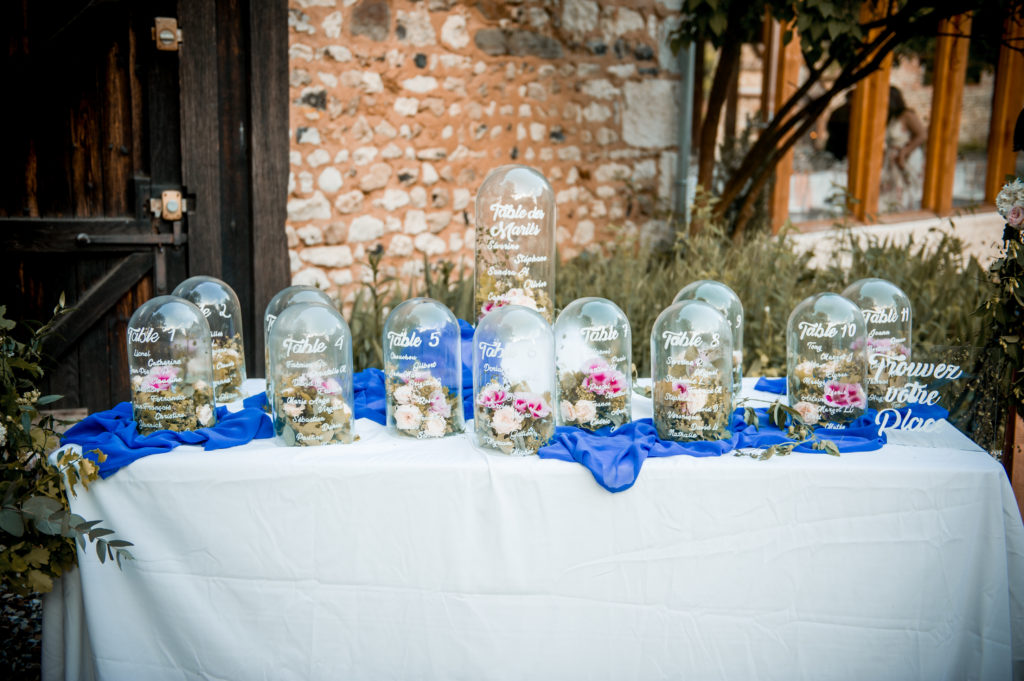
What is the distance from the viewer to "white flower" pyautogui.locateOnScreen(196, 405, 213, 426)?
2207 millimetres

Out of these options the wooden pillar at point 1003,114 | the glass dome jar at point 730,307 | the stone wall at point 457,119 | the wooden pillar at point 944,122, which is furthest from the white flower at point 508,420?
the wooden pillar at point 1003,114

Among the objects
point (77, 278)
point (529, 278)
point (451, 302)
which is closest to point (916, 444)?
point (529, 278)

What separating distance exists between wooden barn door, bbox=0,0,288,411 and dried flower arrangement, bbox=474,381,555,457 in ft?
6.93

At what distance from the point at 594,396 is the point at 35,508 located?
4.41ft

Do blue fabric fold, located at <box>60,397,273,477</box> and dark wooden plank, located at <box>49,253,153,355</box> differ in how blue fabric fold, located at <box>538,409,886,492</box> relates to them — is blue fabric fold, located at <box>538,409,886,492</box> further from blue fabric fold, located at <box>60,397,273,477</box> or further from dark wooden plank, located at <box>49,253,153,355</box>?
dark wooden plank, located at <box>49,253,153,355</box>

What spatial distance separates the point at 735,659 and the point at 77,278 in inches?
116

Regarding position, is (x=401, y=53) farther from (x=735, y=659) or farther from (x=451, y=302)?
(x=735, y=659)

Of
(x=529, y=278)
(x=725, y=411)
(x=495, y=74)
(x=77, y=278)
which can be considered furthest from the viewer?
(x=495, y=74)

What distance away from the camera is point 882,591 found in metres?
Answer: 2.00

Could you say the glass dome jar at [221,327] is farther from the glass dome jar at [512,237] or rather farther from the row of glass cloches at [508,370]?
the glass dome jar at [512,237]

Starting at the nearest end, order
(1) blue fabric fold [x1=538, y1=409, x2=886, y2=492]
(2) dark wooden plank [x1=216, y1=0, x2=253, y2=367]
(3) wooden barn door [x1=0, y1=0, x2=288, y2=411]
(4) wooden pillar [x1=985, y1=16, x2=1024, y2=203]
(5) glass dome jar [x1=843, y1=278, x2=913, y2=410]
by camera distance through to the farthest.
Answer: (1) blue fabric fold [x1=538, y1=409, x2=886, y2=492] < (5) glass dome jar [x1=843, y1=278, x2=913, y2=410] < (3) wooden barn door [x1=0, y1=0, x2=288, y2=411] < (2) dark wooden plank [x1=216, y1=0, x2=253, y2=367] < (4) wooden pillar [x1=985, y1=16, x2=1024, y2=203]

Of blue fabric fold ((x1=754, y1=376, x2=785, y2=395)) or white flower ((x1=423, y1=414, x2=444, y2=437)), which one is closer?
white flower ((x1=423, y1=414, x2=444, y2=437))

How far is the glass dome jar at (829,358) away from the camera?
217 cm

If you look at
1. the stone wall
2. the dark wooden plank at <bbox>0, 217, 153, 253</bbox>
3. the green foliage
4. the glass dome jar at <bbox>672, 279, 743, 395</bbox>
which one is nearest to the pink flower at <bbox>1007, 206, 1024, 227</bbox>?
the glass dome jar at <bbox>672, 279, 743, 395</bbox>
